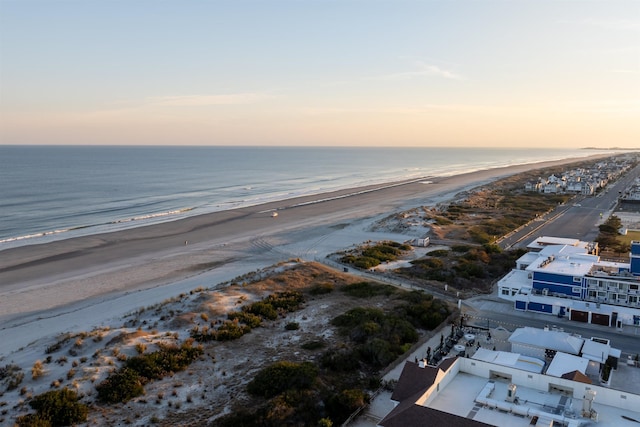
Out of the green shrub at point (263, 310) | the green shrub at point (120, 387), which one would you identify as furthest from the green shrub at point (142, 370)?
the green shrub at point (263, 310)

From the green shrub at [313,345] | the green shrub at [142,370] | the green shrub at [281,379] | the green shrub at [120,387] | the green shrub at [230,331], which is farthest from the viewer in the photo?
the green shrub at [230,331]

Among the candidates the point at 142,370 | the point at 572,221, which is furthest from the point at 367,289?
the point at 572,221

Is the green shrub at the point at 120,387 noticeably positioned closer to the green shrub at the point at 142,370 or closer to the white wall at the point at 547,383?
the green shrub at the point at 142,370

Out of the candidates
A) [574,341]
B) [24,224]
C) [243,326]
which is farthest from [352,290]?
[24,224]

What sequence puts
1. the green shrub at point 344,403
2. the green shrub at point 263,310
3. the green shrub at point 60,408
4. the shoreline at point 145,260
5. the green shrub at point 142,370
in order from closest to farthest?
1. the green shrub at point 60,408
2. the green shrub at point 344,403
3. the green shrub at point 142,370
4. the green shrub at point 263,310
5. the shoreline at point 145,260

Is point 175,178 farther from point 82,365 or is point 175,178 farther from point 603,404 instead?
point 603,404

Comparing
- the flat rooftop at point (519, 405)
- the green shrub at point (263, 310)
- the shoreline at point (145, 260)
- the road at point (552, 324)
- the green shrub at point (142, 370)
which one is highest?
the flat rooftop at point (519, 405)

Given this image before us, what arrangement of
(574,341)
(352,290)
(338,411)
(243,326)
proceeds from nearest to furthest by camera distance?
(338,411) < (574,341) < (243,326) < (352,290)
